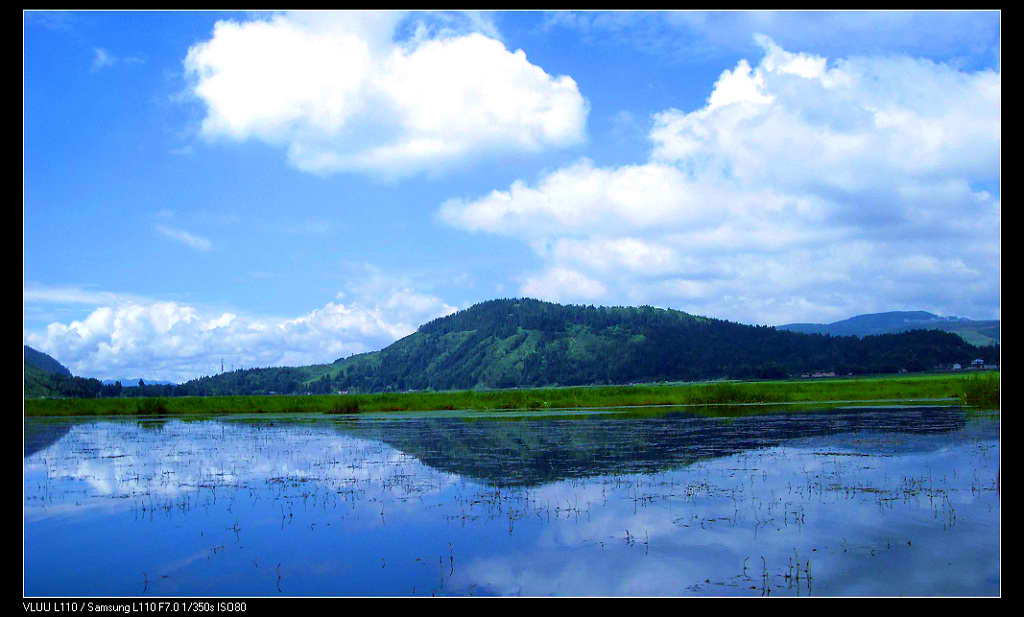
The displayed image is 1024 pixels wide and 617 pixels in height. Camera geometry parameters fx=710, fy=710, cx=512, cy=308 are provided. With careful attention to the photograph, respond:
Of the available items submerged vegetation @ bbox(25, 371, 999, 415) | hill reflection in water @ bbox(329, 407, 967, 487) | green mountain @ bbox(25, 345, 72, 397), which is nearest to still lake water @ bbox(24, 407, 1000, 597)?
hill reflection in water @ bbox(329, 407, 967, 487)

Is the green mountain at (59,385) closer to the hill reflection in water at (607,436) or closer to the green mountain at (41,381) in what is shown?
the green mountain at (41,381)

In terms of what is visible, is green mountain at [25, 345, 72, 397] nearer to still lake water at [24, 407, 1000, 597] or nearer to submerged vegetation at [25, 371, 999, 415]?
submerged vegetation at [25, 371, 999, 415]

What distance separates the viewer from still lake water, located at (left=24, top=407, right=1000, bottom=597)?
1159 cm

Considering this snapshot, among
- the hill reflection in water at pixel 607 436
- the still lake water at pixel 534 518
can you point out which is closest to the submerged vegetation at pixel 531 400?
the hill reflection in water at pixel 607 436

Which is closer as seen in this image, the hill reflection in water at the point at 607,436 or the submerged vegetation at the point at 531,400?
the hill reflection in water at the point at 607,436

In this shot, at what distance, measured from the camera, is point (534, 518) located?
1534 cm

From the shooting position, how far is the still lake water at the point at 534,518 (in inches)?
456

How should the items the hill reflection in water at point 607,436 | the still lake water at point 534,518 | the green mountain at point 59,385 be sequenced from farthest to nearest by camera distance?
the green mountain at point 59,385, the hill reflection in water at point 607,436, the still lake water at point 534,518

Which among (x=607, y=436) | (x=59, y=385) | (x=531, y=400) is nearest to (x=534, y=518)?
(x=607, y=436)

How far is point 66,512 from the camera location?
18.3m

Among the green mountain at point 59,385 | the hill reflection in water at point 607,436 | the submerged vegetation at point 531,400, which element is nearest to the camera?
the hill reflection in water at point 607,436

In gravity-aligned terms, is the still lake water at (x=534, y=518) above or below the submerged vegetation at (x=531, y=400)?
above
